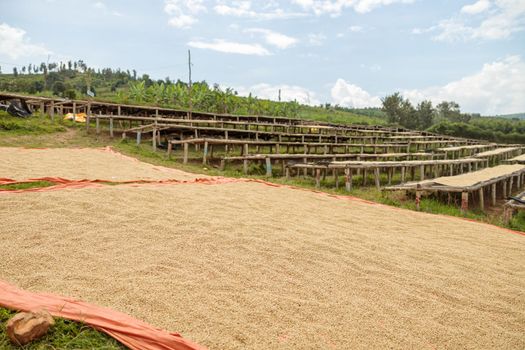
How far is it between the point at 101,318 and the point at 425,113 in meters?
46.7

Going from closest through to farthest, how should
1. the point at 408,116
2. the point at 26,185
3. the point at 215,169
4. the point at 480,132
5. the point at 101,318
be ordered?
the point at 101,318, the point at 26,185, the point at 215,169, the point at 480,132, the point at 408,116

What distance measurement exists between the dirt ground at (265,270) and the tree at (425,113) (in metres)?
41.8

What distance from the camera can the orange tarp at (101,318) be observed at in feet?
7.30

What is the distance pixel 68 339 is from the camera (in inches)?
89.7

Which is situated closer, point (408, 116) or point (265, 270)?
point (265, 270)

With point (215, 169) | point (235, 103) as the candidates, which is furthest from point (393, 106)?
point (215, 169)

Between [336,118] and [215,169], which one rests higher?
[336,118]

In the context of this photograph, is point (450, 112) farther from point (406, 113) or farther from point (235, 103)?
point (235, 103)

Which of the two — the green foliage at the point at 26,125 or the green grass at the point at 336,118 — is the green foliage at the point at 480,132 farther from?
the green foliage at the point at 26,125

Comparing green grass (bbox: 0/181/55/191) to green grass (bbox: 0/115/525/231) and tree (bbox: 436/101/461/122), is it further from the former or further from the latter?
tree (bbox: 436/101/461/122)

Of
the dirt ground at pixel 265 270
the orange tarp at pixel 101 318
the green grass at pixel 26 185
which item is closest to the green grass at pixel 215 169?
the dirt ground at pixel 265 270

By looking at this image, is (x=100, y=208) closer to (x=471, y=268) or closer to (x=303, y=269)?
(x=303, y=269)

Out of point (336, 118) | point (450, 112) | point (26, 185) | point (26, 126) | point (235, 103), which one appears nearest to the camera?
point (26, 185)

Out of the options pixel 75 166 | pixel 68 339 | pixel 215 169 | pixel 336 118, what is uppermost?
pixel 336 118
